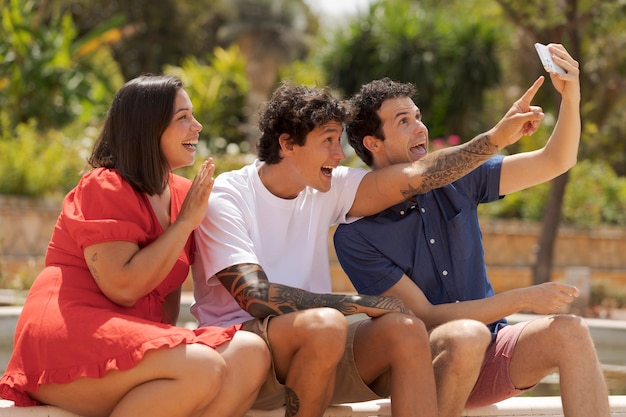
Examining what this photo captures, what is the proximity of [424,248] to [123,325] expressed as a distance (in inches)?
48.2

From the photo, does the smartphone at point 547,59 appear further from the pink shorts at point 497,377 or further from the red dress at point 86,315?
the red dress at point 86,315

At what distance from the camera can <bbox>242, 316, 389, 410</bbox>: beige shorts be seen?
2883 millimetres

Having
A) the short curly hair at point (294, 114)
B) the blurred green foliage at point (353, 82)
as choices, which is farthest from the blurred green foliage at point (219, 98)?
the short curly hair at point (294, 114)

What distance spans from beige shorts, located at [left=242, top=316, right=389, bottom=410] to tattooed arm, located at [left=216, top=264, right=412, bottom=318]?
55 millimetres

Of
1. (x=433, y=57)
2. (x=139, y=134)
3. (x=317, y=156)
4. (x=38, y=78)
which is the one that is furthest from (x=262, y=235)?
(x=433, y=57)

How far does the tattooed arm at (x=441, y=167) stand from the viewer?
3.27m

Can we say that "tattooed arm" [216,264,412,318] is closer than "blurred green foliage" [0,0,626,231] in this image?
Yes

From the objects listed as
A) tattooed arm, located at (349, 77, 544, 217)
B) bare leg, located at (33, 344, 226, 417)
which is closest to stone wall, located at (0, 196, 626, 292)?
tattooed arm, located at (349, 77, 544, 217)

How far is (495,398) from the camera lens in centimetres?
322

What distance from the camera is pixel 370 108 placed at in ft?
12.0

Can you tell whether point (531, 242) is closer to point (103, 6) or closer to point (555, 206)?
point (555, 206)

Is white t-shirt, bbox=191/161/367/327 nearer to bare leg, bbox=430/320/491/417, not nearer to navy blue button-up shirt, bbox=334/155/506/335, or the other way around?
navy blue button-up shirt, bbox=334/155/506/335

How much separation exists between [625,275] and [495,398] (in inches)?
380

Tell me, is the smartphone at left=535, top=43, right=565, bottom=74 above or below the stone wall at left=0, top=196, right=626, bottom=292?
above
